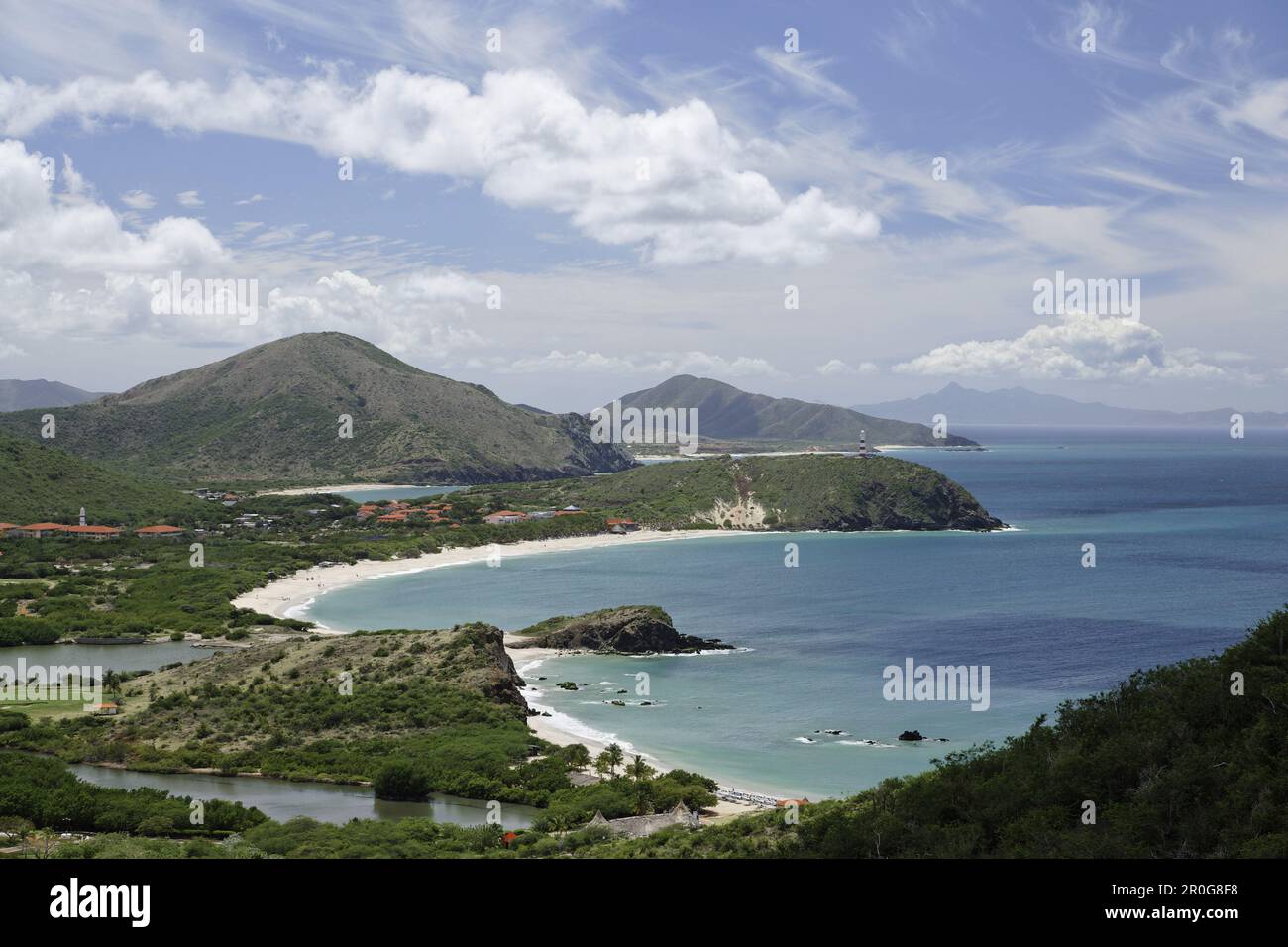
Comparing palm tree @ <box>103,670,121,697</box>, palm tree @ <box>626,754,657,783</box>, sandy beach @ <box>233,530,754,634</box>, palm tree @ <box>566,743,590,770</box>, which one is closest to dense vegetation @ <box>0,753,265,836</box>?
palm tree @ <box>566,743,590,770</box>

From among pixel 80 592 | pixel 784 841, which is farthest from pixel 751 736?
pixel 80 592

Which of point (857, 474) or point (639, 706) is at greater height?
point (857, 474)

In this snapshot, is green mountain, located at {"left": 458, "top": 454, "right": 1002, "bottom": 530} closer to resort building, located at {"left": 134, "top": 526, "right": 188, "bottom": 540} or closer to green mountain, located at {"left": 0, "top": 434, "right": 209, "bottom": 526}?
green mountain, located at {"left": 0, "top": 434, "right": 209, "bottom": 526}

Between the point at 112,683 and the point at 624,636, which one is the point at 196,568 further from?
the point at 624,636
